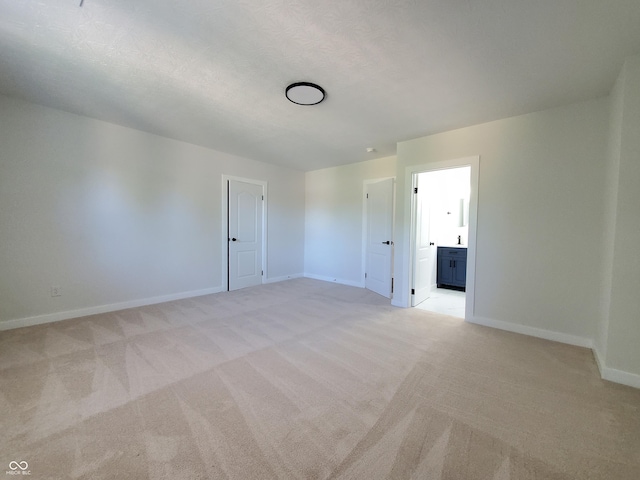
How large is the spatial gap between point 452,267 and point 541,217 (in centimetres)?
243

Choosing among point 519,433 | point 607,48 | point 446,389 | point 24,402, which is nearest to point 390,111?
point 607,48

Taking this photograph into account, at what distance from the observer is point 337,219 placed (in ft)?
18.0

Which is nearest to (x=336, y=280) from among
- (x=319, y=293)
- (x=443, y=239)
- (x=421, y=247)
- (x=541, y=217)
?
(x=319, y=293)

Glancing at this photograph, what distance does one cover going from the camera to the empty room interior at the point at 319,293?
1.40 meters

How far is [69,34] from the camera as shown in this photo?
1.91 meters

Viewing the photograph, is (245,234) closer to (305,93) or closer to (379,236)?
(379,236)

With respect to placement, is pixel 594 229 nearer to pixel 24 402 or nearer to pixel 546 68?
pixel 546 68

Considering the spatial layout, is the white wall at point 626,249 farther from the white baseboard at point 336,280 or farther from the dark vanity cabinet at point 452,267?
the white baseboard at point 336,280

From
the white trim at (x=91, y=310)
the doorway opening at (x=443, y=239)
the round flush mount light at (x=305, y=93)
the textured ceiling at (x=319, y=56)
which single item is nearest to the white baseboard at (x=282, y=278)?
the white trim at (x=91, y=310)

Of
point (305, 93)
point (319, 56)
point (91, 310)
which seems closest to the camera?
point (319, 56)

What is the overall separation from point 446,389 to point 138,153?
4659mm

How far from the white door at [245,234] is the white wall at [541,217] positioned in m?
3.59

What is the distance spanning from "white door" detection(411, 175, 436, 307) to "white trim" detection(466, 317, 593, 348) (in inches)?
35.1

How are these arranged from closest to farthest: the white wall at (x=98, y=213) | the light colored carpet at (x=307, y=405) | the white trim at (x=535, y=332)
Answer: the light colored carpet at (x=307, y=405) → the white trim at (x=535, y=332) → the white wall at (x=98, y=213)
